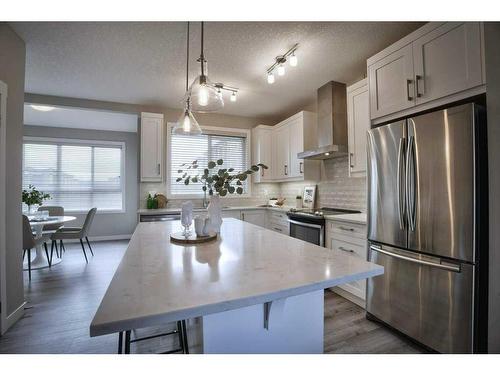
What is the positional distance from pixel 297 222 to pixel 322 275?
7.48ft

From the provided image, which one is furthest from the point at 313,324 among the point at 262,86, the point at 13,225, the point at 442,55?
the point at 262,86

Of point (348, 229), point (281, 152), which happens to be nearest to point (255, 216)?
point (281, 152)

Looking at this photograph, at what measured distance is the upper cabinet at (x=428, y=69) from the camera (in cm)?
153

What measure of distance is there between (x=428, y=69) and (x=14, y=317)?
13.0 feet

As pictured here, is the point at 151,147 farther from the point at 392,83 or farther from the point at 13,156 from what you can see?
the point at 392,83

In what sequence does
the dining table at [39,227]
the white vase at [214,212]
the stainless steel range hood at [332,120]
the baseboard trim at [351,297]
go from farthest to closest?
1. the dining table at [39,227]
2. the stainless steel range hood at [332,120]
3. the baseboard trim at [351,297]
4. the white vase at [214,212]

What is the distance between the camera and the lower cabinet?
233cm

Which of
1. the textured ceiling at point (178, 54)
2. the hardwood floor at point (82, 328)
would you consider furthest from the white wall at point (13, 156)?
the hardwood floor at point (82, 328)

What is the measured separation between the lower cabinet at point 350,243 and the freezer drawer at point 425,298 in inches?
7.8

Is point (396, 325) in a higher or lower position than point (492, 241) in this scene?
lower

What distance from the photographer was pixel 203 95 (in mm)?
1570

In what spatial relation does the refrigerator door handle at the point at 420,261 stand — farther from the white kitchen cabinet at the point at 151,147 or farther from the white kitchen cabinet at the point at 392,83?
the white kitchen cabinet at the point at 151,147

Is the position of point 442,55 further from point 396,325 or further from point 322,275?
point 396,325

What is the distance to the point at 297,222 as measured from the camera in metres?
3.18
